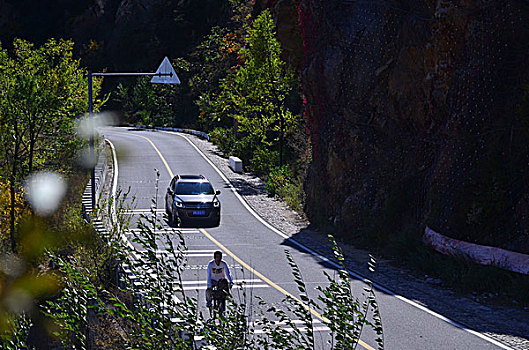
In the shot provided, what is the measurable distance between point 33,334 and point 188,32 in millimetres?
70023

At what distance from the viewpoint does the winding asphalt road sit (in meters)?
12.9

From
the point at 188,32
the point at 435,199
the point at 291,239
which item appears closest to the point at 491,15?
the point at 435,199

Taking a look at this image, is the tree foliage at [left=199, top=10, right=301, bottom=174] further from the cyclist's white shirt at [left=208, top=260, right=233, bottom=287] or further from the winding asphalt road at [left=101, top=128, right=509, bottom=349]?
the cyclist's white shirt at [left=208, top=260, right=233, bottom=287]

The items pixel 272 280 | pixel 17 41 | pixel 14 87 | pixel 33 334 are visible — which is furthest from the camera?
pixel 17 41

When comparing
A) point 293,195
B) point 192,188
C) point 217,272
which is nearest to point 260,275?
point 217,272

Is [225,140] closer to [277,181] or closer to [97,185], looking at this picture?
[277,181]

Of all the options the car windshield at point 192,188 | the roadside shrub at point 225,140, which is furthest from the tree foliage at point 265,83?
the car windshield at point 192,188

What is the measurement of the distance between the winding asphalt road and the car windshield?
61.5 inches

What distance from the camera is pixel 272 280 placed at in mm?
17891

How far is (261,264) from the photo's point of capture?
20.1 metres

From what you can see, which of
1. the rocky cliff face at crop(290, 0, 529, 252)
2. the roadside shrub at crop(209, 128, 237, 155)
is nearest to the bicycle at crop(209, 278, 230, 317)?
the rocky cliff face at crop(290, 0, 529, 252)

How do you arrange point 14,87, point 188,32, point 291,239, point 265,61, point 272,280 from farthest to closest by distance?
point 188,32 → point 265,61 → point 14,87 → point 291,239 → point 272,280

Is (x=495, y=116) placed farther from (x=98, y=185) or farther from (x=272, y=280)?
(x=98, y=185)

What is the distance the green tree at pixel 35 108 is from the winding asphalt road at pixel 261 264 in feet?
14.7
